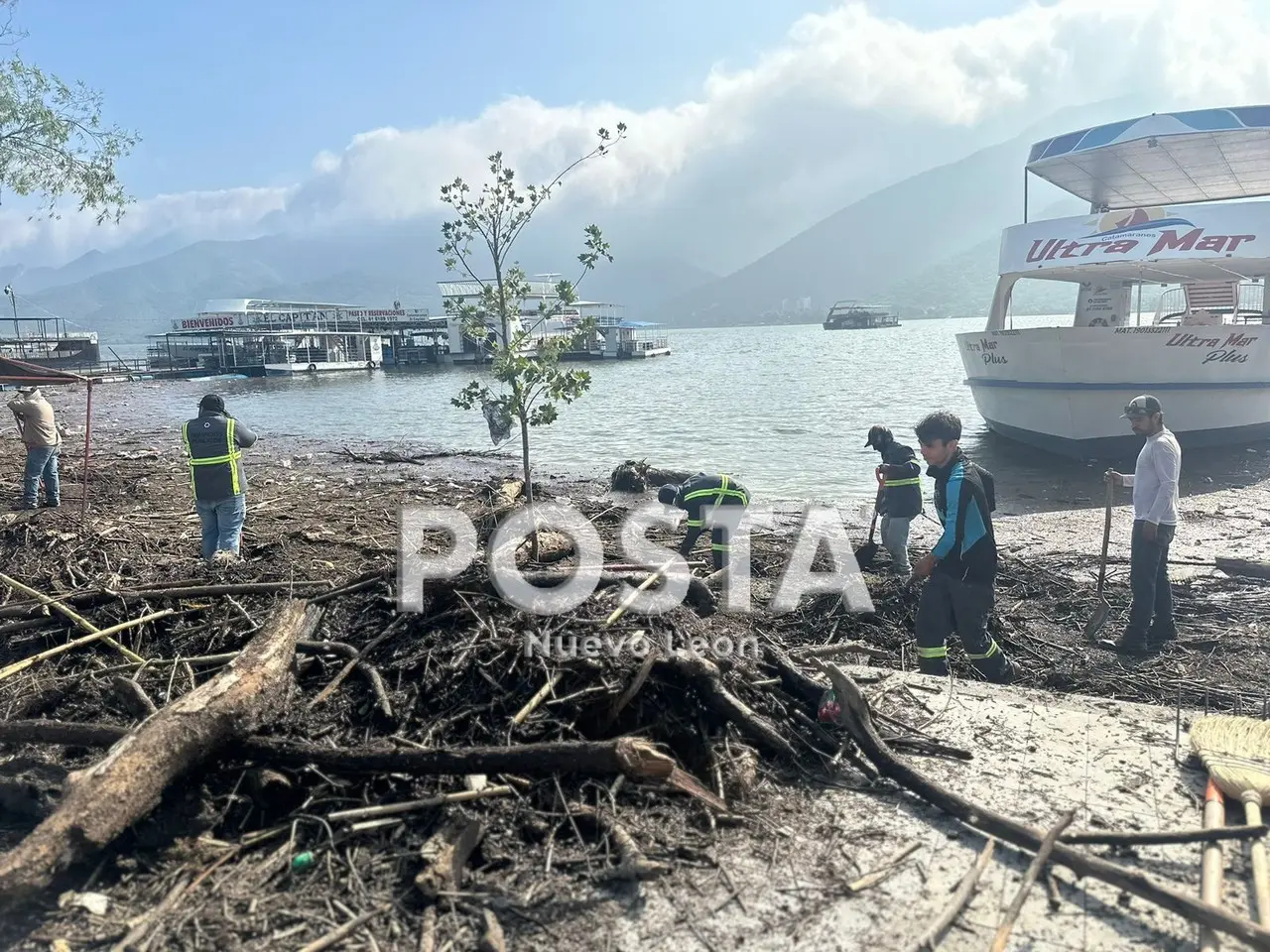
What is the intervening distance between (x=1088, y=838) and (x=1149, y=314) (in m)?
22.9

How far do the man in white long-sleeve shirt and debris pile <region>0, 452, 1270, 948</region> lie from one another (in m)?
0.33

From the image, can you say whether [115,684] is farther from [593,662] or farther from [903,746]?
[903,746]

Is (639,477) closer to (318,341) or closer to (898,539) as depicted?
(898,539)

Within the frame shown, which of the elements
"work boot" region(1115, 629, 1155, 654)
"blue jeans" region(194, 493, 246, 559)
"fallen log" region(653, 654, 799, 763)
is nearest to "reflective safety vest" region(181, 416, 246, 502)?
"blue jeans" region(194, 493, 246, 559)

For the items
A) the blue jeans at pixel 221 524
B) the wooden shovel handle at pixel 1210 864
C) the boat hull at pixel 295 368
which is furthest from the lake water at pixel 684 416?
the wooden shovel handle at pixel 1210 864

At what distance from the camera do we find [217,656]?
172 inches

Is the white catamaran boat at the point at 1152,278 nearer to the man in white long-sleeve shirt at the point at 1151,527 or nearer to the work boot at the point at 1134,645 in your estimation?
the man in white long-sleeve shirt at the point at 1151,527

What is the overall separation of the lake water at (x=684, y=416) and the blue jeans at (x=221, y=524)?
8705 mm

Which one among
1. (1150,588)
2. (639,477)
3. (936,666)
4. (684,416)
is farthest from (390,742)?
(684,416)

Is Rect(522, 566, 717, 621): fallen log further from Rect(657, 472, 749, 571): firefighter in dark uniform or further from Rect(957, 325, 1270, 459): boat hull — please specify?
Rect(957, 325, 1270, 459): boat hull

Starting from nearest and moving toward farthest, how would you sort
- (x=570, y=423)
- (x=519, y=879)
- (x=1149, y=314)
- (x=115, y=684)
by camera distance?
(x=519, y=879) < (x=115, y=684) < (x=1149, y=314) < (x=570, y=423)

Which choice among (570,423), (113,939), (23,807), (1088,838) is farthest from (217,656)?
(570,423)

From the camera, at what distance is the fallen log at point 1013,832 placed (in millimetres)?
2543

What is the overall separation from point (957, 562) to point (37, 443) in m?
10.9
